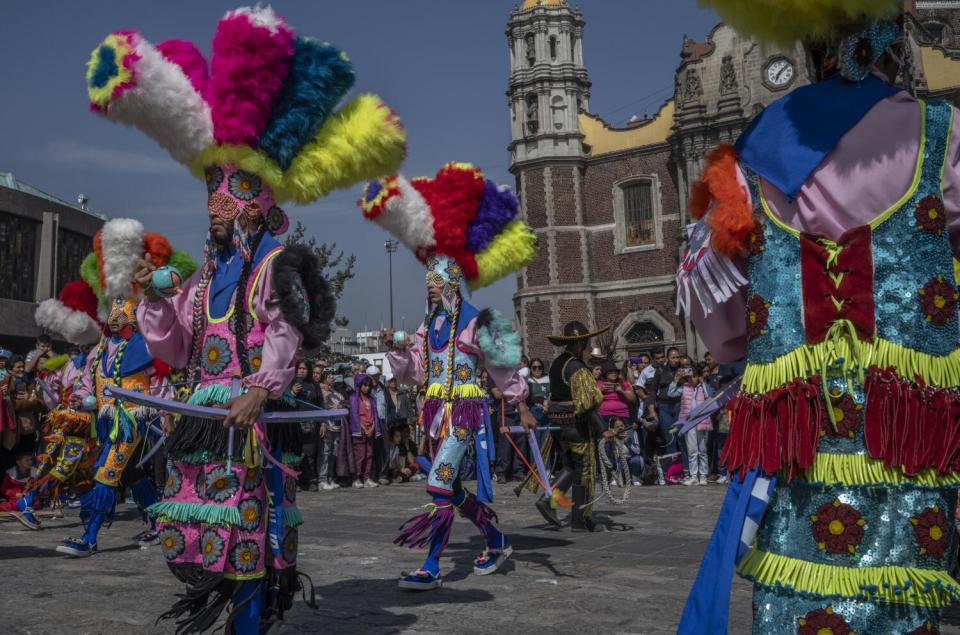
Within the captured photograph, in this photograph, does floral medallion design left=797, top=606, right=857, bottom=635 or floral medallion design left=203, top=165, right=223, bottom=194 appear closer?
floral medallion design left=797, top=606, right=857, bottom=635

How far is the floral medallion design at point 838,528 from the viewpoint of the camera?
2484 millimetres

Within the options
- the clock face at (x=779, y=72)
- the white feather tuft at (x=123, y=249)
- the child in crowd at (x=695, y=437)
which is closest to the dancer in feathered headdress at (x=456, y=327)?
the white feather tuft at (x=123, y=249)

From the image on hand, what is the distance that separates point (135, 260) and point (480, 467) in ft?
9.14

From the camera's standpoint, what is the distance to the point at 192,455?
3.89m

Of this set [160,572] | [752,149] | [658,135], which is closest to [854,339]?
[752,149]

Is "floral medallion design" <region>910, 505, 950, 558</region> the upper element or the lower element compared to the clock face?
lower

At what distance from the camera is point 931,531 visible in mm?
2475

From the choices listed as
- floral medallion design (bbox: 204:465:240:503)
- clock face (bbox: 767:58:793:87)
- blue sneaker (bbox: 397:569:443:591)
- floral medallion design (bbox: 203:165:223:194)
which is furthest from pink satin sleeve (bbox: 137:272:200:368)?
clock face (bbox: 767:58:793:87)

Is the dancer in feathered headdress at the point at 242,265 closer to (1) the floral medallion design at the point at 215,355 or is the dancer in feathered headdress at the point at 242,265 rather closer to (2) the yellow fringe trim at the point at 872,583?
(1) the floral medallion design at the point at 215,355

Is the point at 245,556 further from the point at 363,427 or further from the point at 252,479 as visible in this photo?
the point at 363,427

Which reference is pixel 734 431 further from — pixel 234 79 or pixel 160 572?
pixel 160 572

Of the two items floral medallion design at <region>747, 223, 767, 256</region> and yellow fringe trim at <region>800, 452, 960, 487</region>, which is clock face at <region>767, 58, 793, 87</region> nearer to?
floral medallion design at <region>747, 223, 767, 256</region>

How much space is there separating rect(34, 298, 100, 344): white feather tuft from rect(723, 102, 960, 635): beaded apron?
302 inches

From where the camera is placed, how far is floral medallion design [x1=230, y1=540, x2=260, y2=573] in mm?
3805
